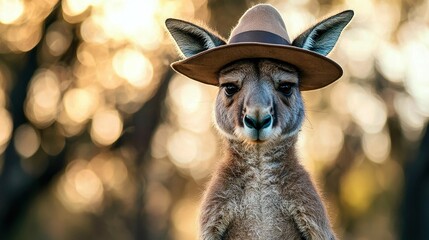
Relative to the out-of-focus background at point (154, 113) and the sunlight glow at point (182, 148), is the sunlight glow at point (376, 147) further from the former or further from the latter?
the sunlight glow at point (182, 148)

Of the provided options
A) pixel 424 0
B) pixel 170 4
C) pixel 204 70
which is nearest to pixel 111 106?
pixel 170 4

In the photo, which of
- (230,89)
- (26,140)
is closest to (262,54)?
(230,89)

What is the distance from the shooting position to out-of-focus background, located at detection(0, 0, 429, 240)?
3366cm

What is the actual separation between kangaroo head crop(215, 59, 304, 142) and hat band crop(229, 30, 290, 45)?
0.15 m

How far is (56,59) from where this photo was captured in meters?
36.2

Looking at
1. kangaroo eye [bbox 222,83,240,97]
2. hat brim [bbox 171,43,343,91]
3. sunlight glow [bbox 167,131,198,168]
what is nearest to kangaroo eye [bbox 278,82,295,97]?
hat brim [bbox 171,43,343,91]

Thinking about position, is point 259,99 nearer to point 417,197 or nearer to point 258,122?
point 258,122

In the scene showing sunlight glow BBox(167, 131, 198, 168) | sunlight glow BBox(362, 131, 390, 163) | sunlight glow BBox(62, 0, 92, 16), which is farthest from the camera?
sunlight glow BBox(167, 131, 198, 168)

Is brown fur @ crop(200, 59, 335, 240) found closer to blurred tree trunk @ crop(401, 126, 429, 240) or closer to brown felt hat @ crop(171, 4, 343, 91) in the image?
brown felt hat @ crop(171, 4, 343, 91)

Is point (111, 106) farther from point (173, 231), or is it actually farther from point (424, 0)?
point (173, 231)

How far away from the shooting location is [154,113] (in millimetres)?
40125

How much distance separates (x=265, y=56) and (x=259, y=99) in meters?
0.37

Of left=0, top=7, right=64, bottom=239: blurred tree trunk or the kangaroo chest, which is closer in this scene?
the kangaroo chest

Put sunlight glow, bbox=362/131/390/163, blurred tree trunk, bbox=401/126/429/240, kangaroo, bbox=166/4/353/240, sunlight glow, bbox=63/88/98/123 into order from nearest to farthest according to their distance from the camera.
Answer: kangaroo, bbox=166/4/353/240 < blurred tree trunk, bbox=401/126/429/240 < sunlight glow, bbox=63/88/98/123 < sunlight glow, bbox=362/131/390/163
